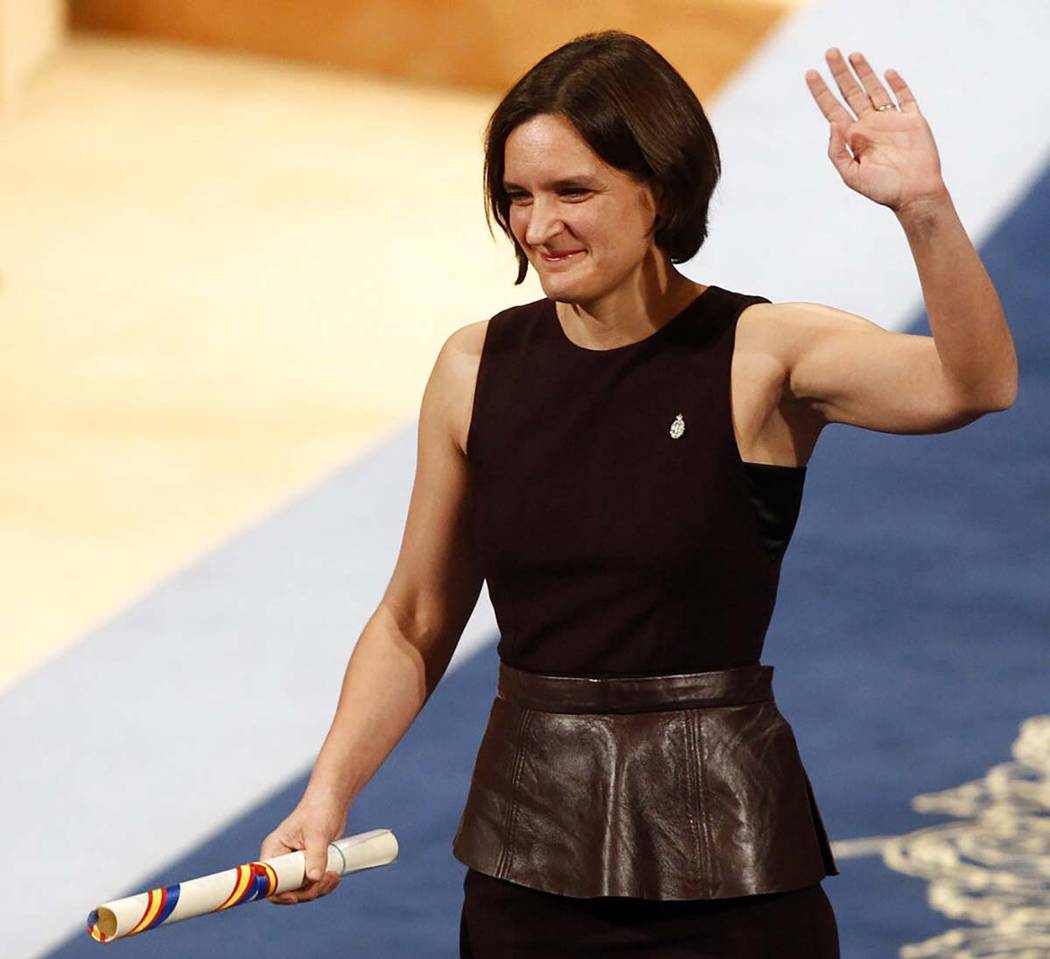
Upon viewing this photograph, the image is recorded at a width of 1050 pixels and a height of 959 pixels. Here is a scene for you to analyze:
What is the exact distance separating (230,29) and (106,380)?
2953 millimetres

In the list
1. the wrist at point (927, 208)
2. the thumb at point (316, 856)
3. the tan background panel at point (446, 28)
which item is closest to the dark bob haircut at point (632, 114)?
the wrist at point (927, 208)

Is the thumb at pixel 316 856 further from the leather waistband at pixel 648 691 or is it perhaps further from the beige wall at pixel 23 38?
the beige wall at pixel 23 38

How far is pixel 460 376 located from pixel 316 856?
427 mm

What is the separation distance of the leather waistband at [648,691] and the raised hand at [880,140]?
42 centimetres

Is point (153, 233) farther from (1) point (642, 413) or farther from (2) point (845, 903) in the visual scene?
(1) point (642, 413)

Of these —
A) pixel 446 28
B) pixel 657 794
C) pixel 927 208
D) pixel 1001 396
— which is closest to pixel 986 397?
pixel 1001 396

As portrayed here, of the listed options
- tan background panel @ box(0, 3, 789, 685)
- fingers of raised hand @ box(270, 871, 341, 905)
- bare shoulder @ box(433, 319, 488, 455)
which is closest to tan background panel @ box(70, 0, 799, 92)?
tan background panel @ box(0, 3, 789, 685)

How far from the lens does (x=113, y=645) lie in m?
4.48

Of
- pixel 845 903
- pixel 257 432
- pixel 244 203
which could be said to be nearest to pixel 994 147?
pixel 257 432

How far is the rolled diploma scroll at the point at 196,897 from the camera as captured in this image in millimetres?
1818

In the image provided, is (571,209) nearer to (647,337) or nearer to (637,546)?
(647,337)

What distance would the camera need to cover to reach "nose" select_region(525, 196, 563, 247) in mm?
1856

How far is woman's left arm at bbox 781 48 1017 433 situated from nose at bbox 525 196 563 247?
0.19m

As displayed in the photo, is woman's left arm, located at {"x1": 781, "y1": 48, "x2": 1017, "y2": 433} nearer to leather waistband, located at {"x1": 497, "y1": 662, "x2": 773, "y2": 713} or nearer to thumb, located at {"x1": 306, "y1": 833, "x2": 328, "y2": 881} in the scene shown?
leather waistband, located at {"x1": 497, "y1": 662, "x2": 773, "y2": 713}
